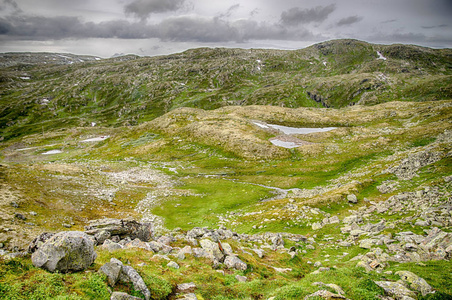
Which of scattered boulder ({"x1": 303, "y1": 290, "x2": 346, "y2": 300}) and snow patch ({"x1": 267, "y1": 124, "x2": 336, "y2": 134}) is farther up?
scattered boulder ({"x1": 303, "y1": 290, "x2": 346, "y2": 300})

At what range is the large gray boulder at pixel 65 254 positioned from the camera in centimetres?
1192

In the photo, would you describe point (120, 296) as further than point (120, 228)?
No

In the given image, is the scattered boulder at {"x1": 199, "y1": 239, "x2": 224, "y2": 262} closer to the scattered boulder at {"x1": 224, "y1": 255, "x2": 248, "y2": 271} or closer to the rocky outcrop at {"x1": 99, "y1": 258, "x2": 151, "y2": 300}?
the scattered boulder at {"x1": 224, "y1": 255, "x2": 248, "y2": 271}

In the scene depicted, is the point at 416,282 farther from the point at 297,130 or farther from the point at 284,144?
the point at 297,130

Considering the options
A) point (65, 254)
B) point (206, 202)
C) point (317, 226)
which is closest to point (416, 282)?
point (317, 226)

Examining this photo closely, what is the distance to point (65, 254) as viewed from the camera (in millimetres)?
12320

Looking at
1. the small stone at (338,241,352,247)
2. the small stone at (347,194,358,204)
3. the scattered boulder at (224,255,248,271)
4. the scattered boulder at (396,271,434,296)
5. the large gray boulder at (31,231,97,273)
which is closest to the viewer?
the large gray boulder at (31,231,97,273)

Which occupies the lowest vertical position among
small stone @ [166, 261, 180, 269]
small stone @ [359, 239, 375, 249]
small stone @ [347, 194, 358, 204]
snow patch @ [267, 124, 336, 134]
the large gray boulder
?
small stone @ [347, 194, 358, 204]

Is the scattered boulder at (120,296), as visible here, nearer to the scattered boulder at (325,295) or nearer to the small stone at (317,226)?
the scattered boulder at (325,295)

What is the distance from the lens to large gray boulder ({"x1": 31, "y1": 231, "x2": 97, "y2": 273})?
11.9 meters

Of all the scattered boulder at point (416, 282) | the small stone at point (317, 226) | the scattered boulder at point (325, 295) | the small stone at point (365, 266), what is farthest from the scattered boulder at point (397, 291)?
the small stone at point (317, 226)

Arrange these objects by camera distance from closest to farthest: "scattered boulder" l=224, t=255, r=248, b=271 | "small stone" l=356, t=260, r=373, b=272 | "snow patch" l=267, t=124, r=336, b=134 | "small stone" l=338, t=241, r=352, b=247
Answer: "small stone" l=356, t=260, r=373, b=272, "scattered boulder" l=224, t=255, r=248, b=271, "small stone" l=338, t=241, r=352, b=247, "snow patch" l=267, t=124, r=336, b=134

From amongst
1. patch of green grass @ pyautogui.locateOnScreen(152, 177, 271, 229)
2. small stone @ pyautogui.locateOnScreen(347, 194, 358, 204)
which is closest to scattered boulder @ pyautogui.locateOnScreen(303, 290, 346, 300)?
patch of green grass @ pyautogui.locateOnScreen(152, 177, 271, 229)

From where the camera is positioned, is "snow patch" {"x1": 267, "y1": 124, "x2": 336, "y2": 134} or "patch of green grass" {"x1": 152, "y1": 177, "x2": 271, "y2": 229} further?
"snow patch" {"x1": 267, "y1": 124, "x2": 336, "y2": 134}
